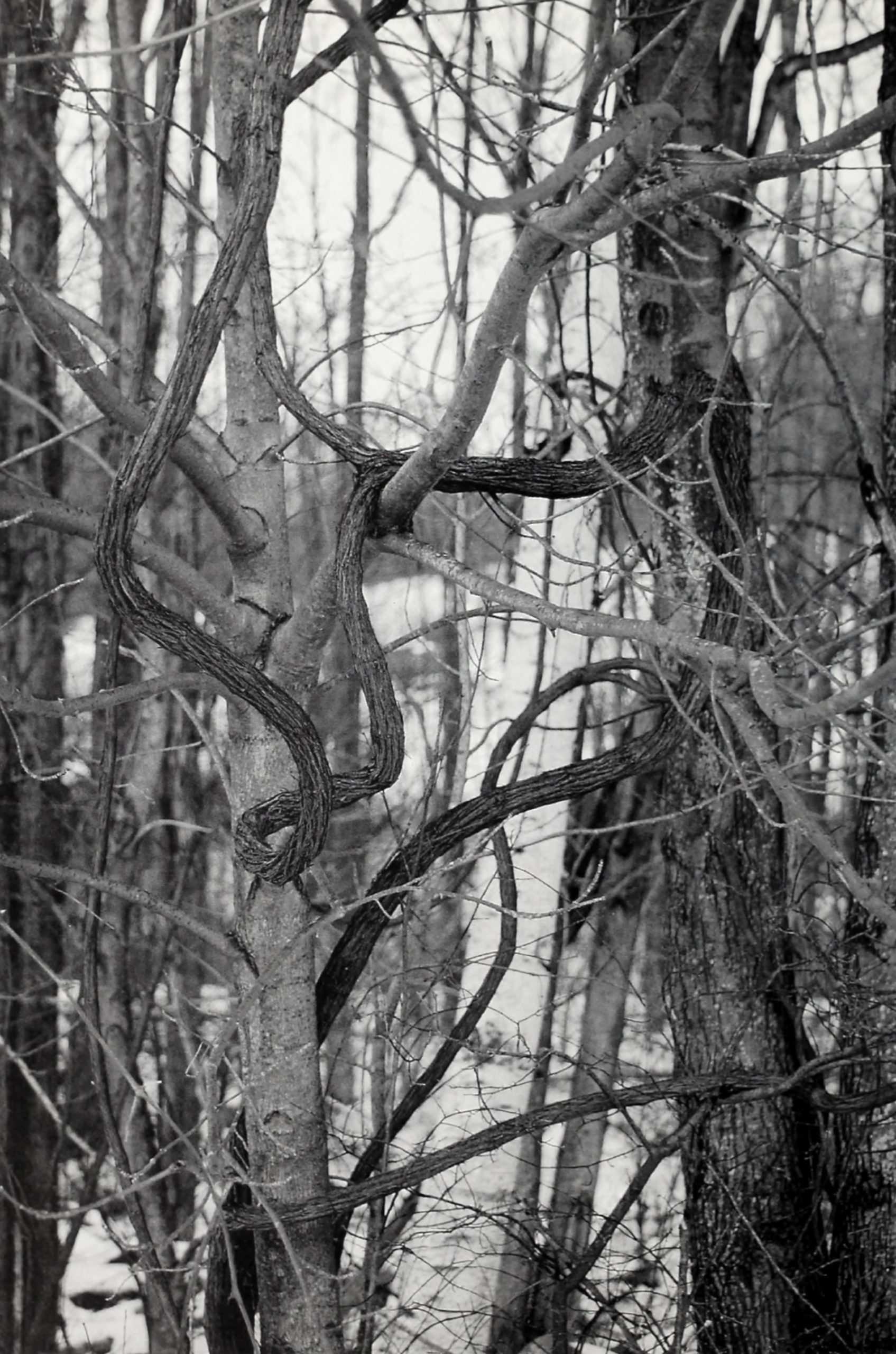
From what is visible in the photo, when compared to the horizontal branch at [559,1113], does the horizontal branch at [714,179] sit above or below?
above

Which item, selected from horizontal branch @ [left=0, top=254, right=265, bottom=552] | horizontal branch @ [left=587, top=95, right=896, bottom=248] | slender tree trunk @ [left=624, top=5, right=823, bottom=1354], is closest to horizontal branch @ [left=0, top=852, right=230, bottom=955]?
horizontal branch @ [left=0, top=254, right=265, bottom=552]

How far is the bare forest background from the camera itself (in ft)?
5.38

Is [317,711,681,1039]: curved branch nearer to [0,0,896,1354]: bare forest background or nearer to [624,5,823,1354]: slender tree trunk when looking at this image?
[0,0,896,1354]: bare forest background

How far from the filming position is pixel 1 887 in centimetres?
360

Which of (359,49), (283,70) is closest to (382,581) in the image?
(283,70)

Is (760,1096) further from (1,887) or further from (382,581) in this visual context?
(1,887)

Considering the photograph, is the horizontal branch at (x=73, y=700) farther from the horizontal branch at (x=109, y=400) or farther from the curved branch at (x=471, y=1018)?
the curved branch at (x=471, y=1018)

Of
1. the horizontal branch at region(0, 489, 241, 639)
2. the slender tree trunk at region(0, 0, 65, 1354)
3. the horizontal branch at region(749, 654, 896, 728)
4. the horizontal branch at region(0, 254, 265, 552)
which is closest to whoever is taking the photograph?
the horizontal branch at region(749, 654, 896, 728)

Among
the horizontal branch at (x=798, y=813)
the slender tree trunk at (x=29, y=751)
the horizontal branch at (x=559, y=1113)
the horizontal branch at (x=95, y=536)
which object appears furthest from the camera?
the slender tree trunk at (x=29, y=751)

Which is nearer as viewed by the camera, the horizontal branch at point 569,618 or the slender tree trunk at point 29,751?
the horizontal branch at point 569,618

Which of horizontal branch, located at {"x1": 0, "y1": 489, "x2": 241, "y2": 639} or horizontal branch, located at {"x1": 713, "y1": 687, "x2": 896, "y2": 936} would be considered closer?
horizontal branch, located at {"x1": 713, "y1": 687, "x2": 896, "y2": 936}

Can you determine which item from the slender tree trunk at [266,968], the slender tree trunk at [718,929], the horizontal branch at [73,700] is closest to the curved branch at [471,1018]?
the slender tree trunk at [266,968]

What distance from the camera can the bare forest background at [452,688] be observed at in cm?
164

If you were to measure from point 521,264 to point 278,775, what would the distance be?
103cm
